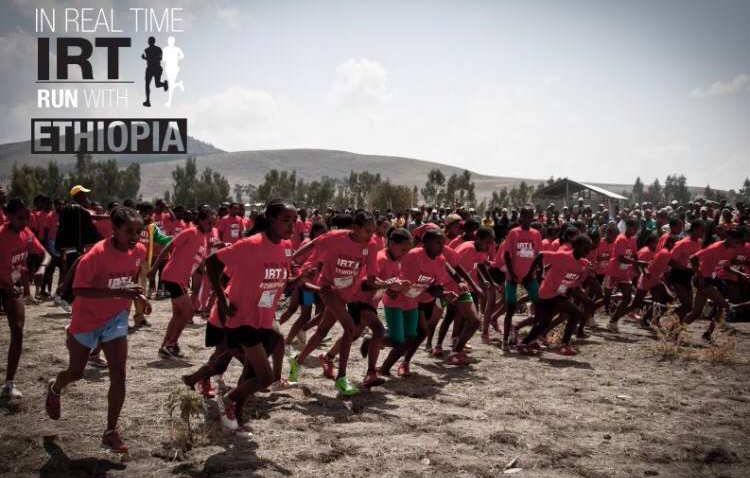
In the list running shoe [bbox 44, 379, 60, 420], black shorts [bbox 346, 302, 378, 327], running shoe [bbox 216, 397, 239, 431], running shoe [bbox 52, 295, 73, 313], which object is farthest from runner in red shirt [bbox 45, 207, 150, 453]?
running shoe [bbox 52, 295, 73, 313]

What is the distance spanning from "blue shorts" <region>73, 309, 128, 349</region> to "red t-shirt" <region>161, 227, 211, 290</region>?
3.28 meters

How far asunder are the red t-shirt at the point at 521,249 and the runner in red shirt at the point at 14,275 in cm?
683

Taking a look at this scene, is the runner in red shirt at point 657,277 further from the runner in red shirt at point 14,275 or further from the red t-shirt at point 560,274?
the runner in red shirt at point 14,275

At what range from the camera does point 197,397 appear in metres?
5.59

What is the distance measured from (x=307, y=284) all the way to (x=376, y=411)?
1.54 metres

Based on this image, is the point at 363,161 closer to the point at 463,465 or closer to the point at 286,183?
the point at 286,183

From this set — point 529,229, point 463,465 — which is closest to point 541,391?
point 463,465

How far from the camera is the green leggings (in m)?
7.79

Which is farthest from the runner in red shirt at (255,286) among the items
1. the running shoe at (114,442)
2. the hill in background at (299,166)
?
the hill in background at (299,166)

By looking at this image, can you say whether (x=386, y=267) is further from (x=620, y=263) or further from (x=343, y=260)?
(x=620, y=263)

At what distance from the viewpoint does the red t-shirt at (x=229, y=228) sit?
15.9 metres

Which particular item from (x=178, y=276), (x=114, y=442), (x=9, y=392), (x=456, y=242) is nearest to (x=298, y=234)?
(x=456, y=242)

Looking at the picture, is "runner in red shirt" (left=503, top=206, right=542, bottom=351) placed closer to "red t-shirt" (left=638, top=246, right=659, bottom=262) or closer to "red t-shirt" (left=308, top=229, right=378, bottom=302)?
"red t-shirt" (left=638, top=246, right=659, bottom=262)

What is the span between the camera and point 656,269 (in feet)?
38.2
